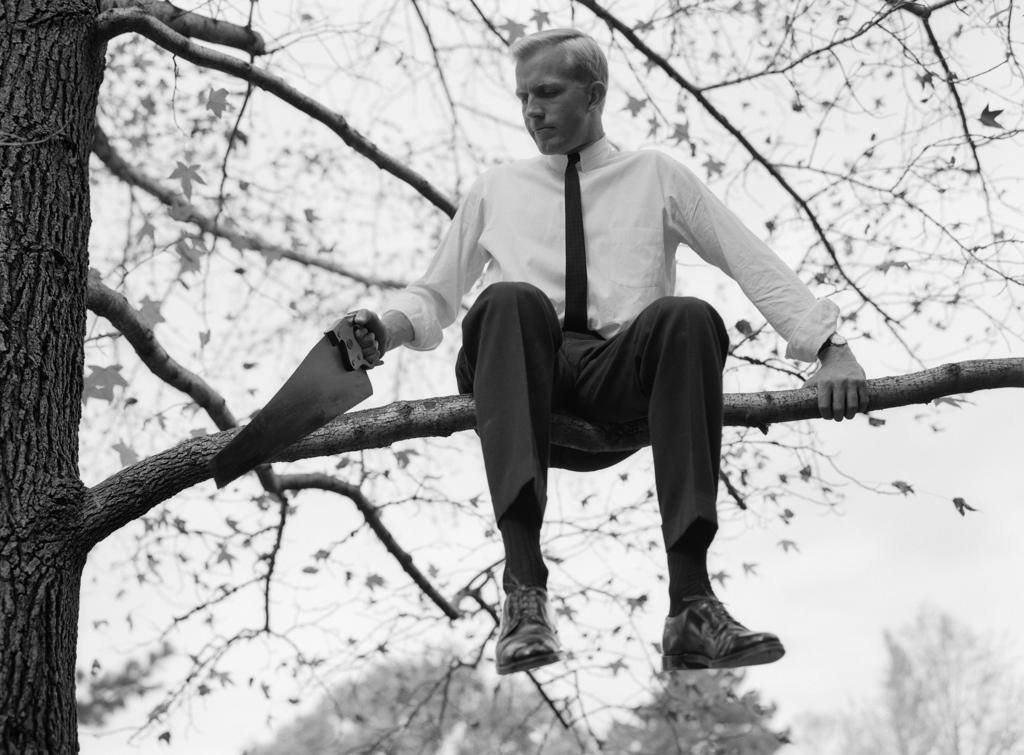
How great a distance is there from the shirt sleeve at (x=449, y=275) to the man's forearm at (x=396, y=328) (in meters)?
0.04

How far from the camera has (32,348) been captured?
3.09 m

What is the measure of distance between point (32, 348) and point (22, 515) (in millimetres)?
459

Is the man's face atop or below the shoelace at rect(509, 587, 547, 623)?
atop

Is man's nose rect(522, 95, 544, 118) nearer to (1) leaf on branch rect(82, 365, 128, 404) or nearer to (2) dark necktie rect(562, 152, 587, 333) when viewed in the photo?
(2) dark necktie rect(562, 152, 587, 333)

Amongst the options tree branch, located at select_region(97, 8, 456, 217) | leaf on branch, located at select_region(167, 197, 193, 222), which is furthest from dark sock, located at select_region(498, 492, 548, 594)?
leaf on branch, located at select_region(167, 197, 193, 222)

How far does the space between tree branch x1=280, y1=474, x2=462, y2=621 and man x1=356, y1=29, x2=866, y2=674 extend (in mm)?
1937

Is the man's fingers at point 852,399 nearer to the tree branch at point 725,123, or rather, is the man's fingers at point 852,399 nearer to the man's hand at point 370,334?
the man's hand at point 370,334

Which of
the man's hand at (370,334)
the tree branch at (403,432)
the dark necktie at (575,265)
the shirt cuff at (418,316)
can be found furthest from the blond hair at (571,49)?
the tree branch at (403,432)

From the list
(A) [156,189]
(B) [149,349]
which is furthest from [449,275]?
(A) [156,189]

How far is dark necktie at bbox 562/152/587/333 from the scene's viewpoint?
3.04 m

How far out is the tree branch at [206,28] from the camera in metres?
4.41

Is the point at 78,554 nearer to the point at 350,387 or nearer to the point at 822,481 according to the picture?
the point at 350,387

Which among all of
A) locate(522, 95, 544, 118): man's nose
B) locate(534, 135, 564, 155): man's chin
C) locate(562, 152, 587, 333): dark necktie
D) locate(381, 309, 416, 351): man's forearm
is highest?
locate(522, 95, 544, 118): man's nose

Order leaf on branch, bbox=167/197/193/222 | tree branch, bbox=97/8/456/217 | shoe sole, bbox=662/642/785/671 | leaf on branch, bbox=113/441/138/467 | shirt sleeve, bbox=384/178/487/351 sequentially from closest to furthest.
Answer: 1. shoe sole, bbox=662/642/785/671
2. shirt sleeve, bbox=384/178/487/351
3. tree branch, bbox=97/8/456/217
4. leaf on branch, bbox=113/441/138/467
5. leaf on branch, bbox=167/197/193/222
